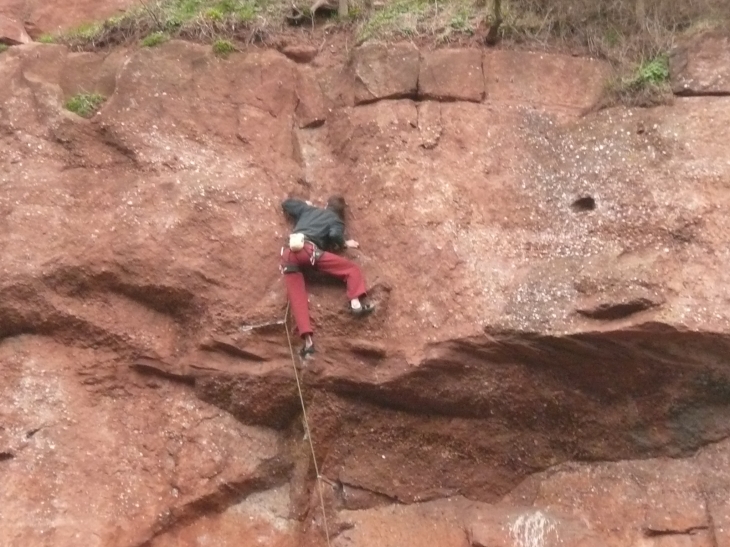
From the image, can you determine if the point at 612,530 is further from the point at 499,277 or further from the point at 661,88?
the point at 661,88

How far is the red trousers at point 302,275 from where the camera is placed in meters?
7.28

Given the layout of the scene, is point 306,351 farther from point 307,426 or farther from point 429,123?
point 429,123

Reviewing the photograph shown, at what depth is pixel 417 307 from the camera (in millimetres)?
7445

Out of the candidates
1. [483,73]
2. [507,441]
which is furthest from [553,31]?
[507,441]

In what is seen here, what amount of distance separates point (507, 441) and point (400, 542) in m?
1.32

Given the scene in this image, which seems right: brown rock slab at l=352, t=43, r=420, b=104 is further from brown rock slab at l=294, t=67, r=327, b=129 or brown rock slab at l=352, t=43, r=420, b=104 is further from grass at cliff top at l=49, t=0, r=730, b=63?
brown rock slab at l=294, t=67, r=327, b=129

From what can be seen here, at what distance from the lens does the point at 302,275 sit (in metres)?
7.43

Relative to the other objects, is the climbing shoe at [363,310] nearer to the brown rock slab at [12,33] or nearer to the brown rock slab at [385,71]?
the brown rock slab at [385,71]

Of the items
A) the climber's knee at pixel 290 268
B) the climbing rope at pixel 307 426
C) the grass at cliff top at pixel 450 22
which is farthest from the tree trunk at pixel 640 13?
the climbing rope at pixel 307 426

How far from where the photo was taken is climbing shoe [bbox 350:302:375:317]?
7.28 m

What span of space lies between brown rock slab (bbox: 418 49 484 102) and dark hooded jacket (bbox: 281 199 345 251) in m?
1.81

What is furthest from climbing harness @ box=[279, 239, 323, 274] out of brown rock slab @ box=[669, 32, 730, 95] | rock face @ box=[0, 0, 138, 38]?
rock face @ box=[0, 0, 138, 38]

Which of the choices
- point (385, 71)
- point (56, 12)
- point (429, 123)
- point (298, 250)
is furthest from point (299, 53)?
point (56, 12)

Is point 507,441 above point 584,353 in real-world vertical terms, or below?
below
